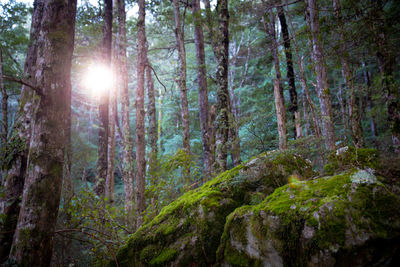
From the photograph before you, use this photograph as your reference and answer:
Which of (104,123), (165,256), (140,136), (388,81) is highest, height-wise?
(388,81)

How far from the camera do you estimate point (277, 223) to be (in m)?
2.74

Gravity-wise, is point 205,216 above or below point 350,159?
below

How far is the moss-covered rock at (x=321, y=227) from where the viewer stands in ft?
7.07

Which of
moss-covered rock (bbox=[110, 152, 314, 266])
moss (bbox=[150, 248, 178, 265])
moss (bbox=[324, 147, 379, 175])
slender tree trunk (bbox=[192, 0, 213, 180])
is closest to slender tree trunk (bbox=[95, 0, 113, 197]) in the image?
slender tree trunk (bbox=[192, 0, 213, 180])

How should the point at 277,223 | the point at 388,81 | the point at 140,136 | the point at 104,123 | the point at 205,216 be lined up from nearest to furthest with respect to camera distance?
the point at 277,223
the point at 205,216
the point at 140,136
the point at 388,81
the point at 104,123

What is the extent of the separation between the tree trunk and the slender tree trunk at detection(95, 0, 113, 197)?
5.22 m

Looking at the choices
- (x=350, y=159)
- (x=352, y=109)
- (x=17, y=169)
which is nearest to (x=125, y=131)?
(x=17, y=169)

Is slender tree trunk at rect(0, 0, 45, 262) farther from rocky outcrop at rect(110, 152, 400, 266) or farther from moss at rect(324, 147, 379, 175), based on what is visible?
moss at rect(324, 147, 379, 175)

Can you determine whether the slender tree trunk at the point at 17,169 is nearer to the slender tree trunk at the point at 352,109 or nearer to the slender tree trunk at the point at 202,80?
the slender tree trunk at the point at 202,80

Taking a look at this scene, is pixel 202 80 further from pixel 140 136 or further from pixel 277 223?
pixel 277 223

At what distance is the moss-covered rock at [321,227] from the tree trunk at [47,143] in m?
2.41

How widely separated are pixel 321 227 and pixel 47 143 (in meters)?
3.58

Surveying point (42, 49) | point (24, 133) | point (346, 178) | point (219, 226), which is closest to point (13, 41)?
point (24, 133)

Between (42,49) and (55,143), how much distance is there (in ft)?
4.62
